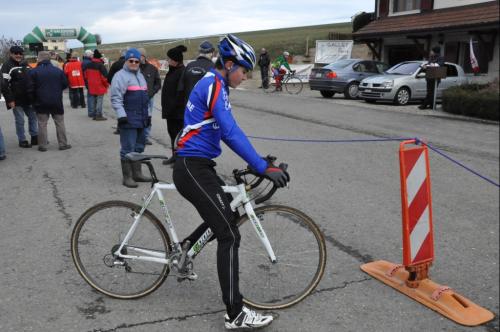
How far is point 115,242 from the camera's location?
12.3 feet

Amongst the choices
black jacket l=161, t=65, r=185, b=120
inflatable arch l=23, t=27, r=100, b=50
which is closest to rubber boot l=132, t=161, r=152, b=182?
black jacket l=161, t=65, r=185, b=120

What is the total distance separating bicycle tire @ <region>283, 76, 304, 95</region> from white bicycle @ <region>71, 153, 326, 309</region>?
825 inches

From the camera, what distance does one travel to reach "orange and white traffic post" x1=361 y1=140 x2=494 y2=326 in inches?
130

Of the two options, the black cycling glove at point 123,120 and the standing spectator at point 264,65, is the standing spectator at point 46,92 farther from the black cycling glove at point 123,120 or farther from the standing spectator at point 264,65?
the standing spectator at point 264,65

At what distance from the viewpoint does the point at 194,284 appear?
387 cm

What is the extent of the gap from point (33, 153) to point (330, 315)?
783 cm

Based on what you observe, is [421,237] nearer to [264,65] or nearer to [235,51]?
[235,51]

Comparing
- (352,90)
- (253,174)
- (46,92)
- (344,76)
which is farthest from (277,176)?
(344,76)

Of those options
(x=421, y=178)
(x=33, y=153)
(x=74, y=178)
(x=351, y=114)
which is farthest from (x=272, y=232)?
(x=351, y=114)

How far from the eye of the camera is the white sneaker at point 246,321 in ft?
10.3

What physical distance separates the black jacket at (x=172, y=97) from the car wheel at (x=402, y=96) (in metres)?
11.0

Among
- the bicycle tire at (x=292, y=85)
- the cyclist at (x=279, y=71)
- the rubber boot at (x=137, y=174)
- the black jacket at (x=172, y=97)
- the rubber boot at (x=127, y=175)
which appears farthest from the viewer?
the bicycle tire at (x=292, y=85)

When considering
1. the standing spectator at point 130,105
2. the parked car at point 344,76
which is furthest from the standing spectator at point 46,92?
the parked car at point 344,76

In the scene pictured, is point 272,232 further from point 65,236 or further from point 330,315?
point 65,236
